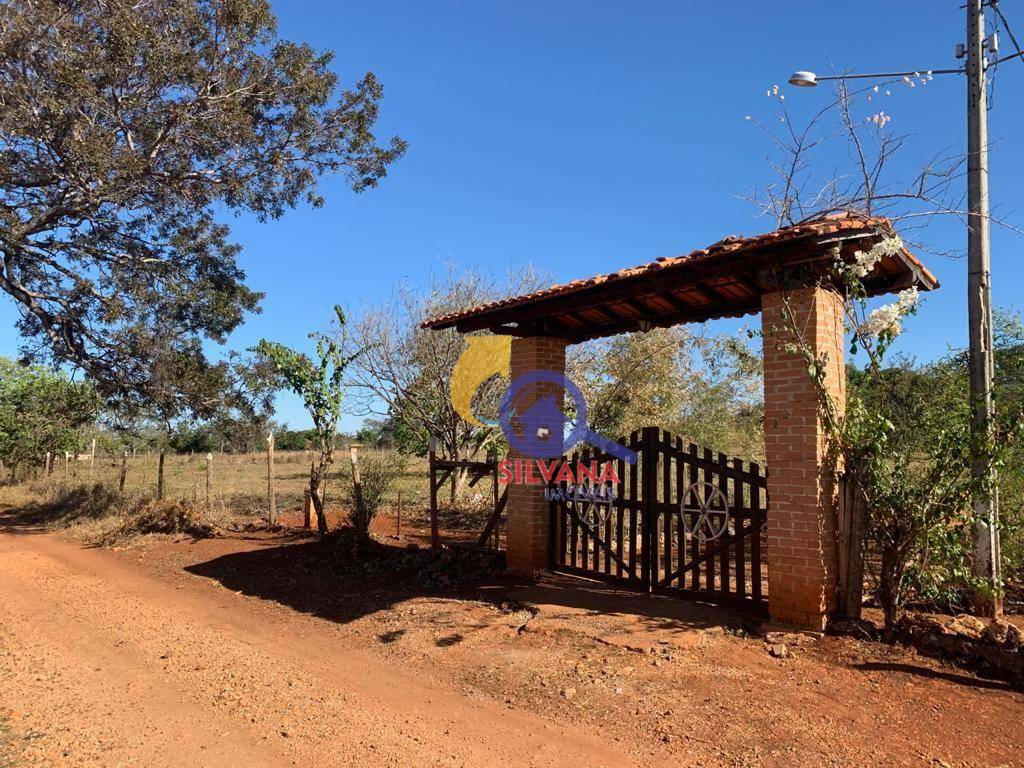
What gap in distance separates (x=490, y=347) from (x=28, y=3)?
10.4m

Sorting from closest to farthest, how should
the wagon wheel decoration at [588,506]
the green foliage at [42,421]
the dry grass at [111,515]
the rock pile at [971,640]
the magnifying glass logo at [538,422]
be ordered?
1. the rock pile at [971,640]
2. the wagon wheel decoration at [588,506]
3. the magnifying glass logo at [538,422]
4. the dry grass at [111,515]
5. the green foliage at [42,421]

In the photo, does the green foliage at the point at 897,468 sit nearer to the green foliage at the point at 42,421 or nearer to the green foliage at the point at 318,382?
the green foliage at the point at 318,382

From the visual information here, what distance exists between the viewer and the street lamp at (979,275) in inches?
193

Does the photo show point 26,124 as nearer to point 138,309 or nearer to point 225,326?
point 138,309

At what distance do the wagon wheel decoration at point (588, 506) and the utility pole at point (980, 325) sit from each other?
344cm

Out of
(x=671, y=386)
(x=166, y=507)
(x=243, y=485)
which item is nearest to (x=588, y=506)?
(x=671, y=386)

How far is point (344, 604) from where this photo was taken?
283 inches

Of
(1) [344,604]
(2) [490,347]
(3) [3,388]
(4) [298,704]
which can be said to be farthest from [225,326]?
(3) [3,388]

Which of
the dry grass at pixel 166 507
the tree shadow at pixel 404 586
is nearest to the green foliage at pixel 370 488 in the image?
the dry grass at pixel 166 507

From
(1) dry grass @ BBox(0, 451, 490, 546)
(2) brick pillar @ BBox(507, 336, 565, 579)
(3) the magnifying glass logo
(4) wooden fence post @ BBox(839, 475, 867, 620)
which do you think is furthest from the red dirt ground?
(1) dry grass @ BBox(0, 451, 490, 546)

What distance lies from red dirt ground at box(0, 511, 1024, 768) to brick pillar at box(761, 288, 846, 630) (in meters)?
0.43

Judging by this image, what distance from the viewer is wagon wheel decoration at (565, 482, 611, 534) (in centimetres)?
723

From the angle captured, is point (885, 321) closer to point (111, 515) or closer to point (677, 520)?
point (677, 520)

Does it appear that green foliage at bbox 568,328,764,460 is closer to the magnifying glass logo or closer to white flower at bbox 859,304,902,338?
the magnifying glass logo
